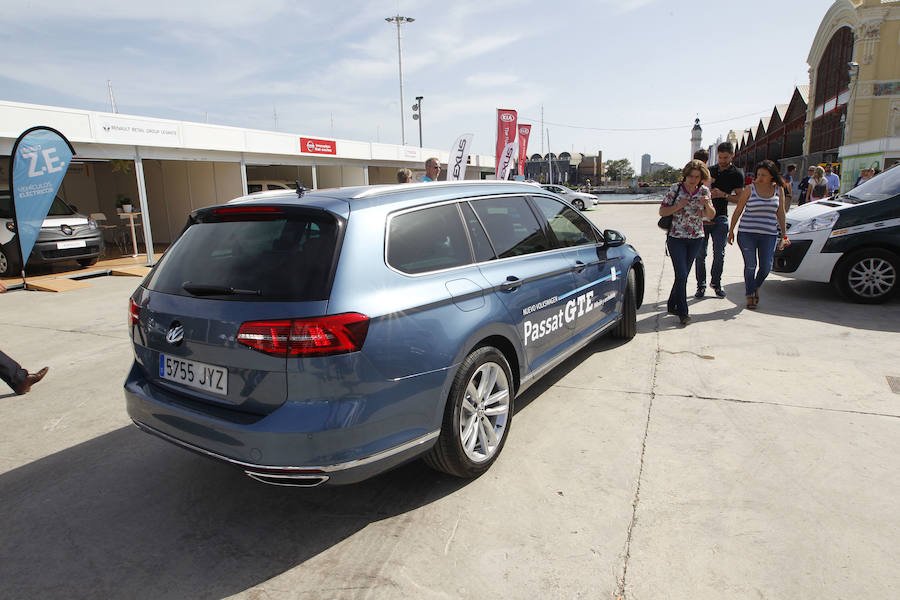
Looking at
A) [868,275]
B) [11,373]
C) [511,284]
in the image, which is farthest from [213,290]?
[868,275]

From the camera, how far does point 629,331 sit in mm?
5453

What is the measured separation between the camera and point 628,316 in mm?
5371

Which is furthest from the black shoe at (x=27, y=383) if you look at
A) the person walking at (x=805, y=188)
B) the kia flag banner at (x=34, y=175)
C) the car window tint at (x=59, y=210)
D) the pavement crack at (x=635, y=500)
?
the person walking at (x=805, y=188)

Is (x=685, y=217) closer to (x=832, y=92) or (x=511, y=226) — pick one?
(x=511, y=226)

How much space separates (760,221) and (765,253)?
39cm

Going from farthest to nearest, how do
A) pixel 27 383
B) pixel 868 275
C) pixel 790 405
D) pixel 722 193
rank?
pixel 722 193 < pixel 868 275 < pixel 27 383 < pixel 790 405

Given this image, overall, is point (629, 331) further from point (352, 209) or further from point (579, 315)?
point (352, 209)

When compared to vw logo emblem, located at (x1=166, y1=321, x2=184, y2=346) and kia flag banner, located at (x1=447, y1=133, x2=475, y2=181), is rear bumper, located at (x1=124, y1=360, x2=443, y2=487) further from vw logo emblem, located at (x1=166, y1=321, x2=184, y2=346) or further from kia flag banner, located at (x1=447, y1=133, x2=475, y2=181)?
kia flag banner, located at (x1=447, y1=133, x2=475, y2=181)

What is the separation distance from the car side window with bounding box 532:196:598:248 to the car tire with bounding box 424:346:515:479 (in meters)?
1.41

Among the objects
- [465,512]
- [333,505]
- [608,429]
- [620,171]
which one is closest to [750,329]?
[608,429]

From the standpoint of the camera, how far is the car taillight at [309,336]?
2.26 meters

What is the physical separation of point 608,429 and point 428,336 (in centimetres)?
168

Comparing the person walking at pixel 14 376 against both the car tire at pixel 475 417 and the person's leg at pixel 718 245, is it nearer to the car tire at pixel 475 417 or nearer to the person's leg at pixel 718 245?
the car tire at pixel 475 417

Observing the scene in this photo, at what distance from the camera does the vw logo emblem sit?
2582 mm
